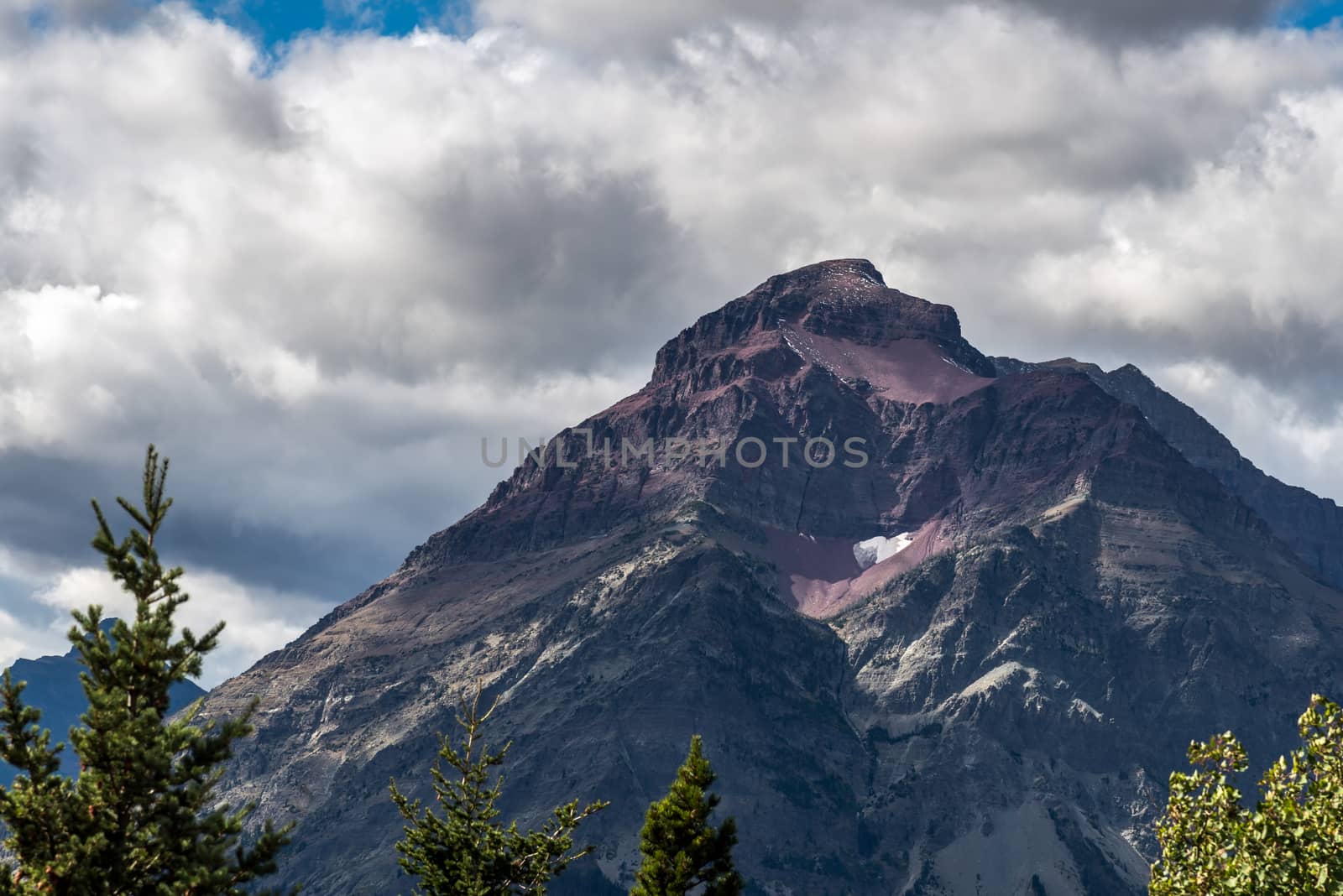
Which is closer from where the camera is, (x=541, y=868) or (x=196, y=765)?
(x=196, y=765)

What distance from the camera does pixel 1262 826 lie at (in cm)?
5656

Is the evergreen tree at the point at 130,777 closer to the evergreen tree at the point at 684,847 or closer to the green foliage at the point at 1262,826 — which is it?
the green foliage at the point at 1262,826

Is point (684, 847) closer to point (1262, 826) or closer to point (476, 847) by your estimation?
point (476, 847)

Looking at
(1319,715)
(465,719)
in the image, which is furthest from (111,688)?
(1319,715)

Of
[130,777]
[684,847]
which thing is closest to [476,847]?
[684,847]

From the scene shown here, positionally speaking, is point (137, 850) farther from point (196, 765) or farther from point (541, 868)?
point (541, 868)

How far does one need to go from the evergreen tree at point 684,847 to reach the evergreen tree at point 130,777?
43513 mm

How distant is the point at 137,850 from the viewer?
157 ft

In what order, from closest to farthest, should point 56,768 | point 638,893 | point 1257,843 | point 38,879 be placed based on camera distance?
point 38,879
point 56,768
point 1257,843
point 638,893

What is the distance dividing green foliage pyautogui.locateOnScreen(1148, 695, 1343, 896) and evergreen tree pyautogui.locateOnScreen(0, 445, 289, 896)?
104 ft

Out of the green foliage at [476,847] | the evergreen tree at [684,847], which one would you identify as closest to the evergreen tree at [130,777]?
the green foliage at [476,847]

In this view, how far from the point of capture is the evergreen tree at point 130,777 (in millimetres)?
46688

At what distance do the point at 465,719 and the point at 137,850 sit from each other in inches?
1134

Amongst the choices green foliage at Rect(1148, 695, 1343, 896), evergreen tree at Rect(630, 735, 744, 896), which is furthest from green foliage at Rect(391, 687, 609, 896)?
green foliage at Rect(1148, 695, 1343, 896)
